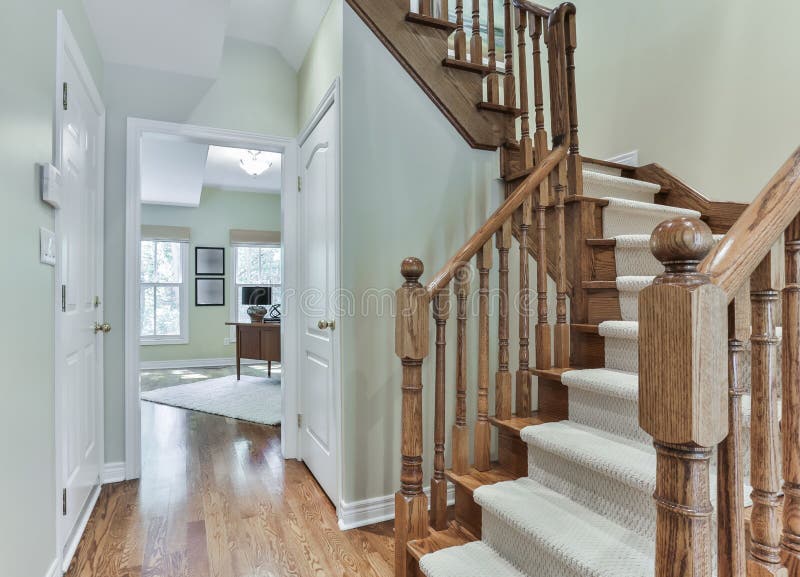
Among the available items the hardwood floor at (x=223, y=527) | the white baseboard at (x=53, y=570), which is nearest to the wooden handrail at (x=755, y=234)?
the hardwood floor at (x=223, y=527)

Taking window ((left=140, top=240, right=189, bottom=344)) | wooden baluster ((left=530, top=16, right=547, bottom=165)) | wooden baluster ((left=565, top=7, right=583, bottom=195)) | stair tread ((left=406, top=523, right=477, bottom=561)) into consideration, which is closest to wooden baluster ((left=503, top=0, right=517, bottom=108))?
wooden baluster ((left=530, top=16, right=547, bottom=165))

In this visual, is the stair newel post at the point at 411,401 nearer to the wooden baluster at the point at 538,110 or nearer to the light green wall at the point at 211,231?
the wooden baluster at the point at 538,110

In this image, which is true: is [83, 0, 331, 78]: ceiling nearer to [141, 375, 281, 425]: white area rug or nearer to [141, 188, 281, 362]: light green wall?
[141, 375, 281, 425]: white area rug

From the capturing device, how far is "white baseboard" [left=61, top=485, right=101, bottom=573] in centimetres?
181

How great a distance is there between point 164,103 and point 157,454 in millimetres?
2224

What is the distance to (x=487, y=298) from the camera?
1.87 m

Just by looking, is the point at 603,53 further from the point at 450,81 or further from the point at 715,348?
the point at 715,348

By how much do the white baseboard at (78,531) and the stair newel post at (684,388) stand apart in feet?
6.83

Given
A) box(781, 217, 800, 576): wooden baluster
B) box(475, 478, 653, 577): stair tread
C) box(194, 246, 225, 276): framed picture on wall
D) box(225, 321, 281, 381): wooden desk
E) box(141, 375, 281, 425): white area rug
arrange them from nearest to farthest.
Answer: box(781, 217, 800, 576): wooden baluster < box(475, 478, 653, 577): stair tread < box(141, 375, 281, 425): white area rug < box(225, 321, 281, 381): wooden desk < box(194, 246, 225, 276): framed picture on wall

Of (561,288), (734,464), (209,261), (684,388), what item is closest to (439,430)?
(561,288)

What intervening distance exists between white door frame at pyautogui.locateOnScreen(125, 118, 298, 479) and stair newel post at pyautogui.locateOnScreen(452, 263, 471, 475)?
54.9 inches

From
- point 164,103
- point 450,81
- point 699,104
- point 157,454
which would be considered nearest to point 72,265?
point 164,103

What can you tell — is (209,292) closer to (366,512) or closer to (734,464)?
(366,512)

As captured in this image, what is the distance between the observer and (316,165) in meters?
2.61
